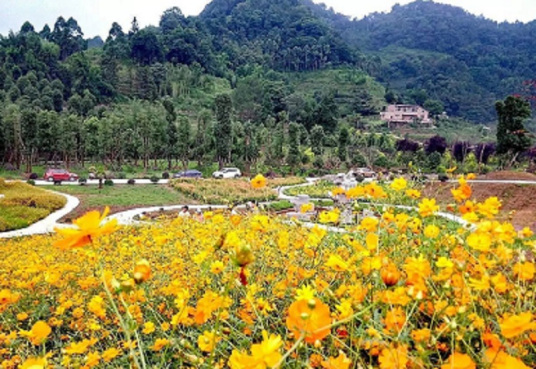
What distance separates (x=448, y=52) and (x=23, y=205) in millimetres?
73709

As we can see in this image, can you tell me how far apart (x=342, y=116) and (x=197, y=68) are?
1710 centimetres

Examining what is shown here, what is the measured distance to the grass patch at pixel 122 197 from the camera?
1109 cm

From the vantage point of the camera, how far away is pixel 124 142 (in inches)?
814

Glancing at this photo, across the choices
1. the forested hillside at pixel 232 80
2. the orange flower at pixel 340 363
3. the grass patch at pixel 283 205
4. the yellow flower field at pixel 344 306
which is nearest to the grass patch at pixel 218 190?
the grass patch at pixel 283 205

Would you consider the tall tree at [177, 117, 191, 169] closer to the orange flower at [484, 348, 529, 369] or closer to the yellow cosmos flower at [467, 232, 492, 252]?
the yellow cosmos flower at [467, 232, 492, 252]

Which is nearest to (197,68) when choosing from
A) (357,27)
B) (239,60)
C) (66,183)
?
(239,60)

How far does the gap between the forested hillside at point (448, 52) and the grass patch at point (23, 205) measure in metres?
42.3

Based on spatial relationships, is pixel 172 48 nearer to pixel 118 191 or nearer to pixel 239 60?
pixel 239 60

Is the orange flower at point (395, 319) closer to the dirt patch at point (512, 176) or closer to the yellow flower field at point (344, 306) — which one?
the yellow flower field at point (344, 306)

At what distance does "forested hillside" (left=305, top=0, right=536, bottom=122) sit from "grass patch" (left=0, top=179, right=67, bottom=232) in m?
42.3

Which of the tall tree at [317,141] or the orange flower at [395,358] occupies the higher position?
the tall tree at [317,141]

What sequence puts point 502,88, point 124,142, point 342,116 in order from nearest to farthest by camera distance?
point 124,142
point 342,116
point 502,88

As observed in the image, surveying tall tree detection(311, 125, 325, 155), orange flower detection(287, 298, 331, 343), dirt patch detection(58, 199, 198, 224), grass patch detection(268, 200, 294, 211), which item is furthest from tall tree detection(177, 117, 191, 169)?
orange flower detection(287, 298, 331, 343)

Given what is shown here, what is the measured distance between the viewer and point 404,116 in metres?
38.8
